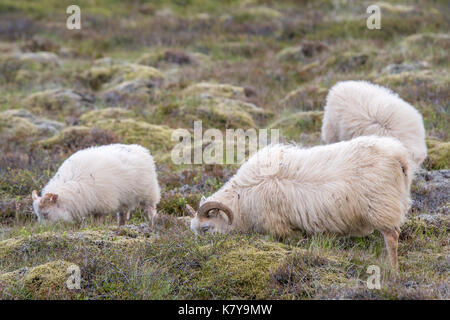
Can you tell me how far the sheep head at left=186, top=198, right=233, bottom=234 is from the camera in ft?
20.4

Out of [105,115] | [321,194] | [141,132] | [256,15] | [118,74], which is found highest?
[256,15]

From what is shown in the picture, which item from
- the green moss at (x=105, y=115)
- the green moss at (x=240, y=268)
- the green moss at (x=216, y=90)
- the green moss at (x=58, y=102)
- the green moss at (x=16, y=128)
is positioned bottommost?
the green moss at (x=240, y=268)

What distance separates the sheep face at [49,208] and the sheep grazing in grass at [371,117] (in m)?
4.56

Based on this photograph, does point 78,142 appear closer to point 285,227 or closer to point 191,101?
point 191,101

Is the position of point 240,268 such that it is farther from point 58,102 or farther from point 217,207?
point 58,102

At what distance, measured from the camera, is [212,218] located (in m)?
6.42

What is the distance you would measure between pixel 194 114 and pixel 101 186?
5.39 meters

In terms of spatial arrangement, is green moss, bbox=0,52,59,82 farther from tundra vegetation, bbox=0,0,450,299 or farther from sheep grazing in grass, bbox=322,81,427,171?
sheep grazing in grass, bbox=322,81,427,171

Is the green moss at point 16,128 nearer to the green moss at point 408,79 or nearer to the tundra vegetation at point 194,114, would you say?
the tundra vegetation at point 194,114

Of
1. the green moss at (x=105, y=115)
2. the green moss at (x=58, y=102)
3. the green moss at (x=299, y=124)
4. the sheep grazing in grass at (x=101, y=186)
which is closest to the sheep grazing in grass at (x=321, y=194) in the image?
the sheep grazing in grass at (x=101, y=186)

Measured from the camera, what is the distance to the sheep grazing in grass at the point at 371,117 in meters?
8.22

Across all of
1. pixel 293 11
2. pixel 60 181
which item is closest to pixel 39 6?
pixel 293 11

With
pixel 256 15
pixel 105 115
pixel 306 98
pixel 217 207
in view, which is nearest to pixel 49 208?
pixel 217 207
